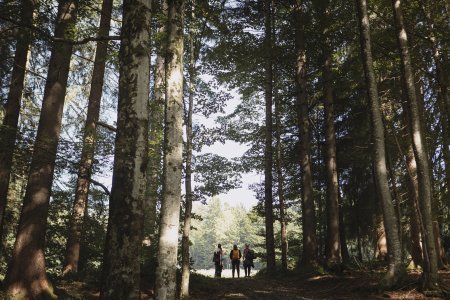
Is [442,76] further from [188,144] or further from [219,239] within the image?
[219,239]

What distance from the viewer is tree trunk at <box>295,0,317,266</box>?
48.6 ft

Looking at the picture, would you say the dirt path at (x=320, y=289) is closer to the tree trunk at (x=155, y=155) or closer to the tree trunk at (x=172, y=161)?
the tree trunk at (x=155, y=155)

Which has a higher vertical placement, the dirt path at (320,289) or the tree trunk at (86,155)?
the tree trunk at (86,155)

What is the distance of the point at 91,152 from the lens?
10461 millimetres

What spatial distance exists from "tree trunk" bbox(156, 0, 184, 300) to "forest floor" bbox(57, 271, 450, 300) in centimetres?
428

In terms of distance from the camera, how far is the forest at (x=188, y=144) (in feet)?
18.2

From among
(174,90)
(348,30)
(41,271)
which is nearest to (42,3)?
(174,90)

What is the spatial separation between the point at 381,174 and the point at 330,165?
553cm

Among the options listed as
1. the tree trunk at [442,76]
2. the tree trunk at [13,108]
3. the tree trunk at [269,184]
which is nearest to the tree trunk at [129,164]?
the tree trunk at [13,108]

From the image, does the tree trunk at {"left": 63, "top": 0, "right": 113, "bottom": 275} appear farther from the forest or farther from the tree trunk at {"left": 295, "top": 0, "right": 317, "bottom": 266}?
the tree trunk at {"left": 295, "top": 0, "right": 317, "bottom": 266}

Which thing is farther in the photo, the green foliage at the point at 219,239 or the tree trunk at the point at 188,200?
the green foliage at the point at 219,239

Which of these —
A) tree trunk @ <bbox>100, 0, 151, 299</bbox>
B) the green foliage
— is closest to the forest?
tree trunk @ <bbox>100, 0, 151, 299</bbox>

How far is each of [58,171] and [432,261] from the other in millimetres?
10169

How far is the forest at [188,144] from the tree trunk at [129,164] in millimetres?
18
